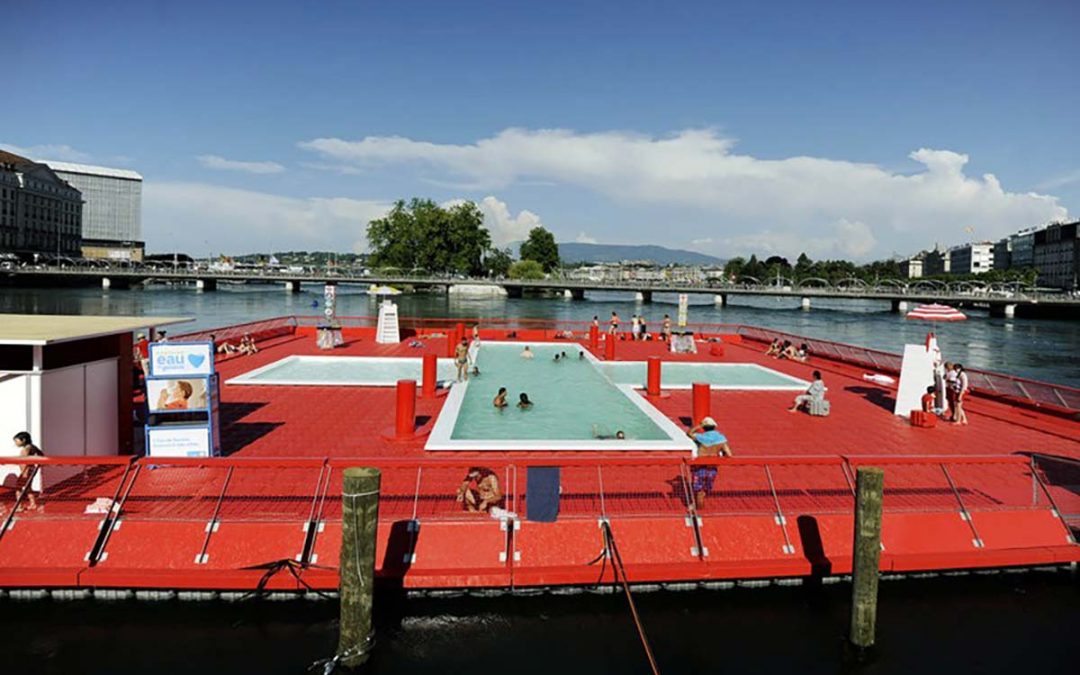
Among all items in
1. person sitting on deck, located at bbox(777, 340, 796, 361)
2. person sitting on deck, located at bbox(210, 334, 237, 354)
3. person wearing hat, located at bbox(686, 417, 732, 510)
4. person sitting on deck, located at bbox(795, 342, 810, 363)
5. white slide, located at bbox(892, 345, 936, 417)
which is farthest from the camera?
person sitting on deck, located at bbox(777, 340, 796, 361)

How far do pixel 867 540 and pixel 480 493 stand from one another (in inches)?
215

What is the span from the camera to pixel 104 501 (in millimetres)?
10180

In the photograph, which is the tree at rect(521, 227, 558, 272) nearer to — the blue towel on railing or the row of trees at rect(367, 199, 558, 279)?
the row of trees at rect(367, 199, 558, 279)

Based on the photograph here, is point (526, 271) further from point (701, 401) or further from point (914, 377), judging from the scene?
point (701, 401)

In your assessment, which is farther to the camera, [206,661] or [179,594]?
[179,594]

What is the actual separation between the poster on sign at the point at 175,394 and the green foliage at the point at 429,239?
485ft

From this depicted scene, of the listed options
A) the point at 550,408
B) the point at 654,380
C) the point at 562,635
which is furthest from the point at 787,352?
the point at 562,635

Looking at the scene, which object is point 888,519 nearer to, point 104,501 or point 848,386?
point 104,501

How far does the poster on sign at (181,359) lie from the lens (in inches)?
496

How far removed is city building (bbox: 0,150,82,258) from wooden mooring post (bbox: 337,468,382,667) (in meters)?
194

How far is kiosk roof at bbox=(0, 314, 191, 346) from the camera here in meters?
10.7

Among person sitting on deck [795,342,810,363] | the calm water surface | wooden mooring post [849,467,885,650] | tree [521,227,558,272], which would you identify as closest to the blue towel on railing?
the calm water surface

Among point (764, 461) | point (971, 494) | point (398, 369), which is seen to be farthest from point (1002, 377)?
point (398, 369)

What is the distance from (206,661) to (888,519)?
1037 centimetres
